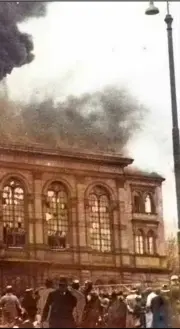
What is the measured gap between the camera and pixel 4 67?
24.5m

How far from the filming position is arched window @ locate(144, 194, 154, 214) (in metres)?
25.8

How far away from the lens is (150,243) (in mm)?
25938

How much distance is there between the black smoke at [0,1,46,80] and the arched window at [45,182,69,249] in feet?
13.1

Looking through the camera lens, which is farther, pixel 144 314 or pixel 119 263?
pixel 119 263

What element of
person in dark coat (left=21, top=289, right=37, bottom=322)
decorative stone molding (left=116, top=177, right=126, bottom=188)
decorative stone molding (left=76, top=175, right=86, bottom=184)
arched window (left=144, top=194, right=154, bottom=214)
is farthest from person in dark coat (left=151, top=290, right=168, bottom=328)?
decorative stone molding (left=116, top=177, right=126, bottom=188)

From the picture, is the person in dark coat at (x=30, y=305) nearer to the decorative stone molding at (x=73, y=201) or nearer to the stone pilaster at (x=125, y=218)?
the stone pilaster at (x=125, y=218)

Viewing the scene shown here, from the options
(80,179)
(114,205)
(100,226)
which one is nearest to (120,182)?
(114,205)

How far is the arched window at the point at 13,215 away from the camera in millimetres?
25031

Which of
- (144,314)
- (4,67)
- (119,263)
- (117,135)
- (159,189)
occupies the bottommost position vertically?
(144,314)

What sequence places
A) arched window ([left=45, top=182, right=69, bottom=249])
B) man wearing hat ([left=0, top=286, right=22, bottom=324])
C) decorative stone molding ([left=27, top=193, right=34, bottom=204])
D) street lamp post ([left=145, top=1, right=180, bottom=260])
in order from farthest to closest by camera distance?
1. decorative stone molding ([left=27, top=193, right=34, bottom=204])
2. arched window ([left=45, top=182, right=69, bottom=249])
3. street lamp post ([left=145, top=1, right=180, bottom=260])
4. man wearing hat ([left=0, top=286, right=22, bottom=324])

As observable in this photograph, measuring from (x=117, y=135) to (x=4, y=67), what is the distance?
377 cm

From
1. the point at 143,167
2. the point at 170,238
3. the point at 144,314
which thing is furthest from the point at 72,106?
the point at 144,314

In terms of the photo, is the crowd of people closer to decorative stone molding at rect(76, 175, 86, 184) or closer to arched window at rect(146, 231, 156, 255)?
arched window at rect(146, 231, 156, 255)

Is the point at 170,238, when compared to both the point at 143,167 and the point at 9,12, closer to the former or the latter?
the point at 143,167
